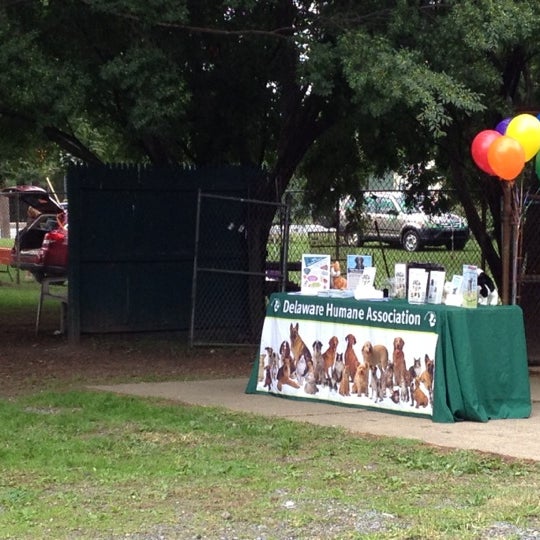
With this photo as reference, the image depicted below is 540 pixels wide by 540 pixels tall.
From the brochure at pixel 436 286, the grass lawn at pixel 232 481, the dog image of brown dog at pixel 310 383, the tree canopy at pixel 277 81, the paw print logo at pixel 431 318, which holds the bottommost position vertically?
the grass lawn at pixel 232 481

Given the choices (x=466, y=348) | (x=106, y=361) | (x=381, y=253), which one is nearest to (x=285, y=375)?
(x=466, y=348)

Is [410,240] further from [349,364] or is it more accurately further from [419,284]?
[419,284]

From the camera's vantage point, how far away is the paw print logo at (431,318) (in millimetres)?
9117

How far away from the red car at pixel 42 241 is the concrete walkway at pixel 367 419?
5.42 m

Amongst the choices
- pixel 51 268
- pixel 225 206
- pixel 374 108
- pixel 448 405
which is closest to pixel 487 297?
pixel 448 405

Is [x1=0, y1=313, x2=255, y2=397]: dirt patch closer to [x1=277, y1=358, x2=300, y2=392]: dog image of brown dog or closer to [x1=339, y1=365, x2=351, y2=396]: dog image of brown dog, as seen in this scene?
[x1=277, y1=358, x2=300, y2=392]: dog image of brown dog

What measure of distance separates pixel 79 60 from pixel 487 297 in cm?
493

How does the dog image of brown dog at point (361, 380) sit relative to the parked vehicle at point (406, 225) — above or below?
below

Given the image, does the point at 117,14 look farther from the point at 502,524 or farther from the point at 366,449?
the point at 502,524

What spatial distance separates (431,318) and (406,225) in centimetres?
1107

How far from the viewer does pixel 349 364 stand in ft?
32.0

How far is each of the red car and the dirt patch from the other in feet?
7.18

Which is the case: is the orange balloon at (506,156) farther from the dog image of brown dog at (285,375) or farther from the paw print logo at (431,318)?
the dog image of brown dog at (285,375)

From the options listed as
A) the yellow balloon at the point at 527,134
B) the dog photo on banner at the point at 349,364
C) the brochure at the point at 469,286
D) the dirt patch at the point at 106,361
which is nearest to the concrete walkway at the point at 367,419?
the dog photo on banner at the point at 349,364
